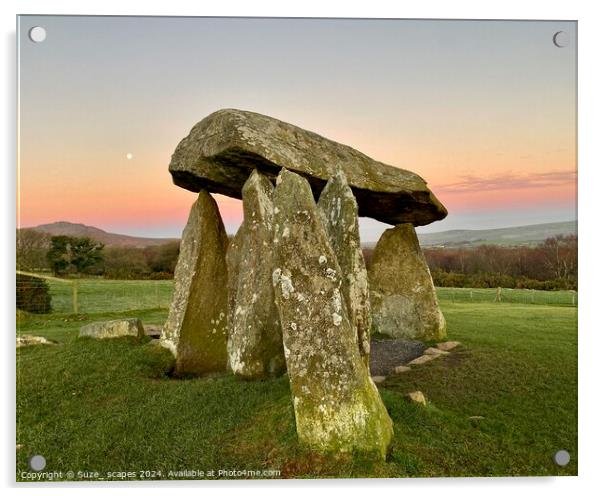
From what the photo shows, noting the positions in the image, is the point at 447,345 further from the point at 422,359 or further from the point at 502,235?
the point at 502,235

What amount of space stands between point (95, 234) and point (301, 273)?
702cm

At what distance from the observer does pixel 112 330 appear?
1005 centimetres

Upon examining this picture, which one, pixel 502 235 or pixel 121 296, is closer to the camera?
pixel 502 235

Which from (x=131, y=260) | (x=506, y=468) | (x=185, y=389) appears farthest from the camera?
(x=131, y=260)

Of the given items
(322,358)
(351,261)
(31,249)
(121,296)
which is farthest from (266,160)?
(121,296)

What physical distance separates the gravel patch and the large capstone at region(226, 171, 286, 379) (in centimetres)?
244

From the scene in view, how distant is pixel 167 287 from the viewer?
1606cm

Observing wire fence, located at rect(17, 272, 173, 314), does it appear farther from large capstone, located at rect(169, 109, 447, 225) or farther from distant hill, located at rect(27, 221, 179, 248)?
large capstone, located at rect(169, 109, 447, 225)

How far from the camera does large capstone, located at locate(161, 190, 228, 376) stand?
938 cm

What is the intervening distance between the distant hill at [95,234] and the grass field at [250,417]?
7.20ft

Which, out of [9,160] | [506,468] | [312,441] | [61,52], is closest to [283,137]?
[61,52]

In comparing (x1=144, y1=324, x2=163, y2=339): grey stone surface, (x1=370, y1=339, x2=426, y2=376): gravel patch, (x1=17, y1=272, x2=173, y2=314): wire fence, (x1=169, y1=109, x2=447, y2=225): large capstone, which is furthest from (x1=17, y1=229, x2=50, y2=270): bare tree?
(x1=370, y1=339, x2=426, y2=376): gravel patch

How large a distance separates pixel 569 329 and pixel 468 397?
5134 millimetres
